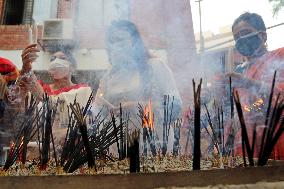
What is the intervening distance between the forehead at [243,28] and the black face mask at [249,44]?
7cm

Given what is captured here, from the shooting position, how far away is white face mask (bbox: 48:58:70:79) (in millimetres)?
3867

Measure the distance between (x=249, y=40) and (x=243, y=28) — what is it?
128 mm

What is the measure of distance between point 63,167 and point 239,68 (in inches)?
83.6

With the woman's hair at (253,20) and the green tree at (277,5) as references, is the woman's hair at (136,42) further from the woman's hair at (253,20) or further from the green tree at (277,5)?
the green tree at (277,5)

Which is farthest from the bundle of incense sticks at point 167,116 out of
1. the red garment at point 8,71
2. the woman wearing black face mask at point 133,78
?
the red garment at point 8,71

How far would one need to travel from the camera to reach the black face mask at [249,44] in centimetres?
304

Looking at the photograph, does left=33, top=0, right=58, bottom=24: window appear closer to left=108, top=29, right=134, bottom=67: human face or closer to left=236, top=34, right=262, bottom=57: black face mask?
left=108, top=29, right=134, bottom=67: human face

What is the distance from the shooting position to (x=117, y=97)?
338cm

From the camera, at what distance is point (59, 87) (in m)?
3.90

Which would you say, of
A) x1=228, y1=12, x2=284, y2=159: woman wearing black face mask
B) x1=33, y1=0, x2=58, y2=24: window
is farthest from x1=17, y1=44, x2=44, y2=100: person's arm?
x1=33, y1=0, x2=58, y2=24: window

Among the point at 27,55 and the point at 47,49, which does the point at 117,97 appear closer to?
the point at 27,55

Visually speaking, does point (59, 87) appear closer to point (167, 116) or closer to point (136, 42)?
point (136, 42)

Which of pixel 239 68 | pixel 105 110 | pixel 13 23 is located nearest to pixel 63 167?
pixel 105 110

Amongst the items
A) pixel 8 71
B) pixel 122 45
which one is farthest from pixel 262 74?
pixel 8 71
